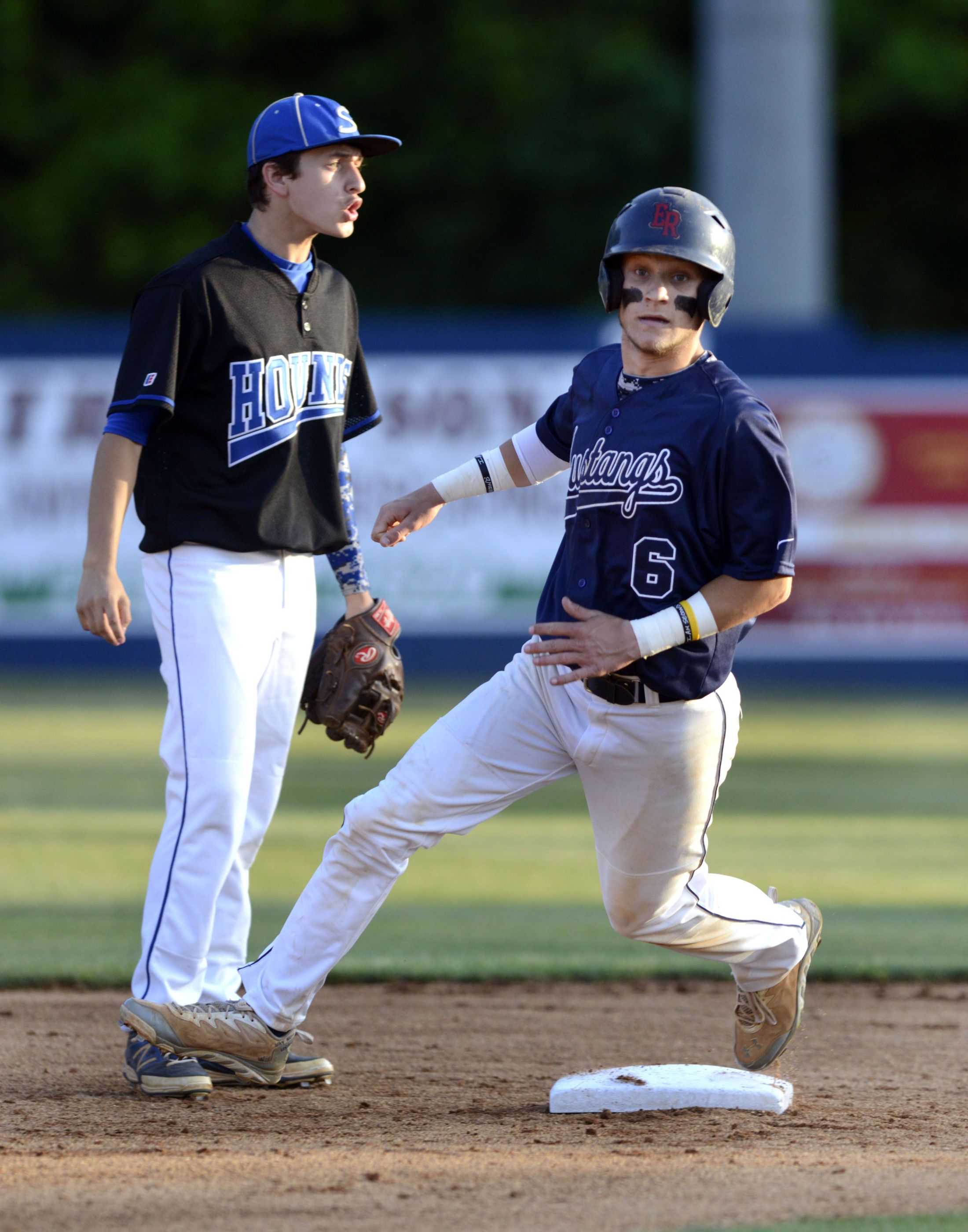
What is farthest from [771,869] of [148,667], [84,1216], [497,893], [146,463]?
[148,667]

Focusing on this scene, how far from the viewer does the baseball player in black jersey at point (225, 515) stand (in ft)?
13.9

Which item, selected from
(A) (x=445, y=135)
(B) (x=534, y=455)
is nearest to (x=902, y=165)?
(A) (x=445, y=135)

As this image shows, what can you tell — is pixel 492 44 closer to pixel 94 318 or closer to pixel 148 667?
pixel 94 318

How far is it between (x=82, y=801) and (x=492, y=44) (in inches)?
674

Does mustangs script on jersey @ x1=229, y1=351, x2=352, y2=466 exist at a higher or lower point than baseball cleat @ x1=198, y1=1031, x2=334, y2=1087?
higher

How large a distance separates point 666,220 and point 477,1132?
81.0 inches

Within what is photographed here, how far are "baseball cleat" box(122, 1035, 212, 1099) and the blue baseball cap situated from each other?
2.17m

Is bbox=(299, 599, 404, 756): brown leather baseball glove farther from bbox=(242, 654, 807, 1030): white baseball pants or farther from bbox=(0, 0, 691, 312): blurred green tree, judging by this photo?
bbox=(0, 0, 691, 312): blurred green tree

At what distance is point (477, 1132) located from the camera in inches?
158

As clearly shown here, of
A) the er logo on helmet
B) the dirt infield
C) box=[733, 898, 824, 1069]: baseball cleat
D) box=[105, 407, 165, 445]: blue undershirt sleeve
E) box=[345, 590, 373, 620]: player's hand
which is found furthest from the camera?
box=[345, 590, 373, 620]: player's hand

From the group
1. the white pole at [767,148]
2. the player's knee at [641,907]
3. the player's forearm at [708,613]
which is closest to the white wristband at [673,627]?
the player's forearm at [708,613]

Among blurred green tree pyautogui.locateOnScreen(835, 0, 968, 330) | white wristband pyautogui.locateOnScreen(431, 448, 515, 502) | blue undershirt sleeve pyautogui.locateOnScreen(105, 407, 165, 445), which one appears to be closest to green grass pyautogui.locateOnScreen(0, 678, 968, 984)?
white wristband pyautogui.locateOnScreen(431, 448, 515, 502)

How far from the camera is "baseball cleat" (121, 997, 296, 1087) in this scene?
4.14 meters

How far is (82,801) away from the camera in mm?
9391
